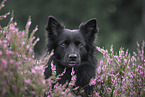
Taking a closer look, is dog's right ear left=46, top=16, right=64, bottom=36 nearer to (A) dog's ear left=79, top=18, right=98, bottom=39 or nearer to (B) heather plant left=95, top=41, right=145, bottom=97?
(A) dog's ear left=79, top=18, right=98, bottom=39

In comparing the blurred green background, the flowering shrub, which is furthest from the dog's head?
the blurred green background

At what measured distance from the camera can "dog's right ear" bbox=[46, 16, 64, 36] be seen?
5160 millimetres

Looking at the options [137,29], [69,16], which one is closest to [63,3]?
[69,16]

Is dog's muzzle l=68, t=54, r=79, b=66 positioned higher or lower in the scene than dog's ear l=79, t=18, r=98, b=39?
lower

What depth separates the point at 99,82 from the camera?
507cm

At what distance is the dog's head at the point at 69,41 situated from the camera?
4.98 m

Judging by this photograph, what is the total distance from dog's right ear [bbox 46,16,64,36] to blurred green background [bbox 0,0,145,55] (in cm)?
1708

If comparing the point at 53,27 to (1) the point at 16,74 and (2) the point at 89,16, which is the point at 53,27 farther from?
(2) the point at 89,16

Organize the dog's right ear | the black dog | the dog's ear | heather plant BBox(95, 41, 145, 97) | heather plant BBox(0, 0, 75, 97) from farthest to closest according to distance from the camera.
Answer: the dog's ear, the dog's right ear, the black dog, heather plant BBox(95, 41, 145, 97), heather plant BBox(0, 0, 75, 97)

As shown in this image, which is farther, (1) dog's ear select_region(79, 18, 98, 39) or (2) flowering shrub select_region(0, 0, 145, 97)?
(1) dog's ear select_region(79, 18, 98, 39)

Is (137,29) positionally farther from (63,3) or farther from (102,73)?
(102,73)

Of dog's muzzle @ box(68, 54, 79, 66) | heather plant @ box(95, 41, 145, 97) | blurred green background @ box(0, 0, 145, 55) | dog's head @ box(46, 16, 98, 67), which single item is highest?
blurred green background @ box(0, 0, 145, 55)

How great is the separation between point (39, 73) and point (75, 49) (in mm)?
1968

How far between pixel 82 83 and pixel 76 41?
1010mm
